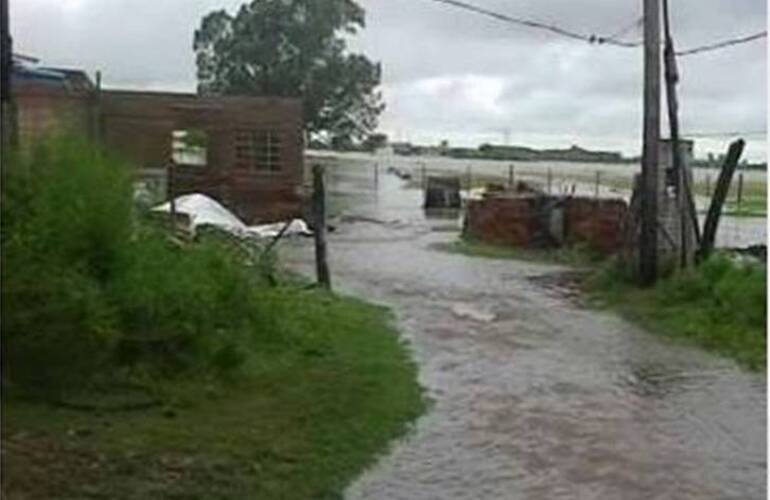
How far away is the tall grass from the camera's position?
837 cm

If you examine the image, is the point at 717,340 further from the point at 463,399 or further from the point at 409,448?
the point at 409,448

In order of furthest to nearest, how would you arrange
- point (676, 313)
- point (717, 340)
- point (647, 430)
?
point (676, 313) → point (717, 340) → point (647, 430)

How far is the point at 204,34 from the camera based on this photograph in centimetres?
6412

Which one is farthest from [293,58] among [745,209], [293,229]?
[293,229]

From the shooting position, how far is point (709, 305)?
16.5m

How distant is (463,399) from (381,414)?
1.25m

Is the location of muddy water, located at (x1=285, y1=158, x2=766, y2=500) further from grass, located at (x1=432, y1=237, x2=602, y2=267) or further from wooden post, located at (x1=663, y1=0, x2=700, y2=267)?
grass, located at (x1=432, y1=237, x2=602, y2=267)

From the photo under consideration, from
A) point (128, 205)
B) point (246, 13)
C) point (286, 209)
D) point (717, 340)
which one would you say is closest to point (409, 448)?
point (128, 205)

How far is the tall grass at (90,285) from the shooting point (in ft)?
27.5

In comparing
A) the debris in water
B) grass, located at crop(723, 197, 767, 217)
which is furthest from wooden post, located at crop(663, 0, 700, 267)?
grass, located at crop(723, 197, 767, 217)

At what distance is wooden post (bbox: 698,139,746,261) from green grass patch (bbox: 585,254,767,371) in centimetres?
73

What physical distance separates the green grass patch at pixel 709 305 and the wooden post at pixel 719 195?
2.41 ft

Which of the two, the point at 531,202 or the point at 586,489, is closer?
the point at 586,489

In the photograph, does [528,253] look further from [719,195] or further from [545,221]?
[719,195]
